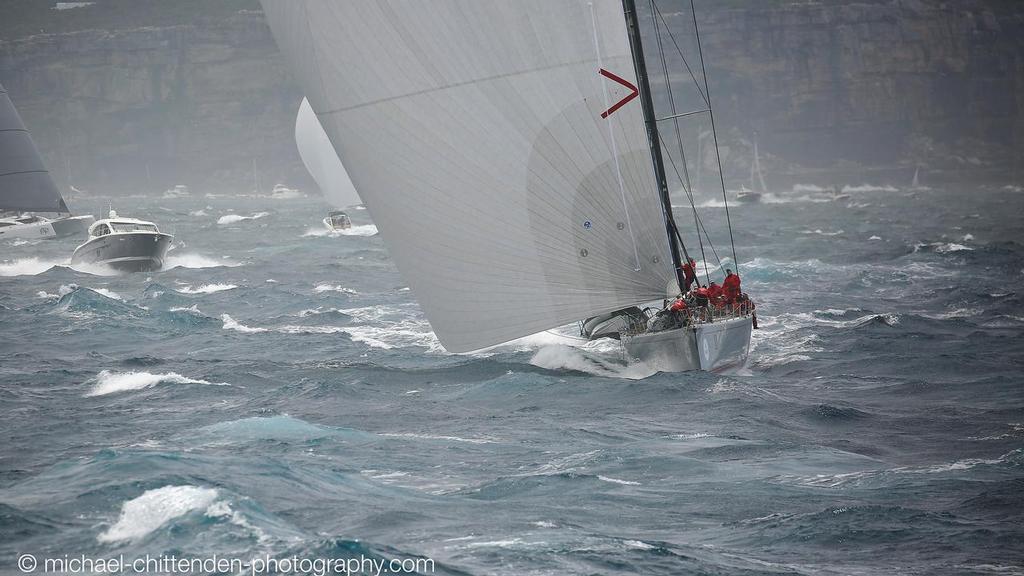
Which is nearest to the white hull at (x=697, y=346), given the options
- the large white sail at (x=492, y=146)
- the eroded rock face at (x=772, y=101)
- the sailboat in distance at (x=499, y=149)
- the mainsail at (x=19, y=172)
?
the sailboat in distance at (x=499, y=149)

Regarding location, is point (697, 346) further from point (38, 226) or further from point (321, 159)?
point (321, 159)

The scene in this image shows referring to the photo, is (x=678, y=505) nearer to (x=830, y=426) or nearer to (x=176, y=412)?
(x=830, y=426)

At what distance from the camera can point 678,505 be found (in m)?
13.2

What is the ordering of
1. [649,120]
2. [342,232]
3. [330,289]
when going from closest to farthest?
1. [649,120]
2. [330,289]
3. [342,232]

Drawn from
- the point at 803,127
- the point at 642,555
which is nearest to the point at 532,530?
the point at 642,555

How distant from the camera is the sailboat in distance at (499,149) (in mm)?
19516

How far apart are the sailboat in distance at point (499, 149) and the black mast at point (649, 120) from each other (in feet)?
0.18

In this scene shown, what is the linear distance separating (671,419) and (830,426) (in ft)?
8.08

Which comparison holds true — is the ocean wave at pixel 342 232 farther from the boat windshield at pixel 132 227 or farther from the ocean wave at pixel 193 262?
the boat windshield at pixel 132 227

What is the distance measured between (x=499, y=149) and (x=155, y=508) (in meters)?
9.93

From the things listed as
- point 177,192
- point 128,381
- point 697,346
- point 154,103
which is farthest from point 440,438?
point 154,103

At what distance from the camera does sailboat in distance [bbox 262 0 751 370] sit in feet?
64.0

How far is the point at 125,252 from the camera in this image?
142 ft

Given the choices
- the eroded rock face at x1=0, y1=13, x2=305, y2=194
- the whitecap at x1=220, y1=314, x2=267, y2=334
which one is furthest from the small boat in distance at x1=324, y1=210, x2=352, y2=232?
the eroded rock face at x1=0, y1=13, x2=305, y2=194
